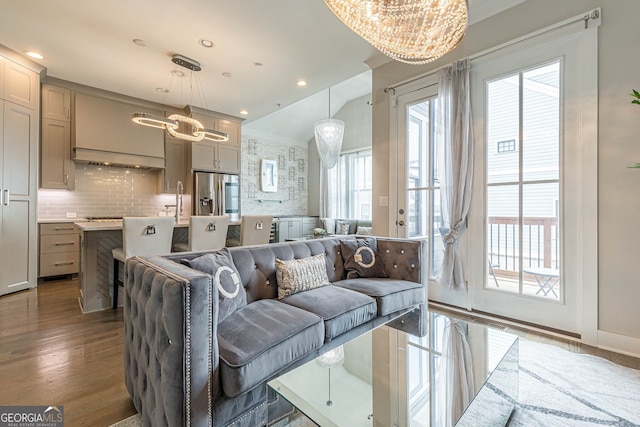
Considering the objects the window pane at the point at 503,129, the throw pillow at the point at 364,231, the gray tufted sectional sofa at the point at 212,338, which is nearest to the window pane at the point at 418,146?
the window pane at the point at 503,129

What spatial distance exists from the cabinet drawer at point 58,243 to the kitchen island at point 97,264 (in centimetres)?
183

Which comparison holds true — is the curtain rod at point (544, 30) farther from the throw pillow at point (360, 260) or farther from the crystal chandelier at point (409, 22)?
the throw pillow at point (360, 260)

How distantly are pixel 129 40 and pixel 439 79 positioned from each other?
3.50 metres

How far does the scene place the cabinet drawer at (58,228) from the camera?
417cm

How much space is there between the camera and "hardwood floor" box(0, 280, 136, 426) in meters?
1.62

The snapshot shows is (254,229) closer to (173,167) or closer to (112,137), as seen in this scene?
(173,167)

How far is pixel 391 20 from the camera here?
1762 millimetres

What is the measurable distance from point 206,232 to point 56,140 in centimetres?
325

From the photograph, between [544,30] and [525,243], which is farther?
[525,243]

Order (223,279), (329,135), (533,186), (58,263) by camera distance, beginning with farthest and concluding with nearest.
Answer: (329,135)
(58,263)
(533,186)
(223,279)

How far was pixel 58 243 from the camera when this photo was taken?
14.0 feet

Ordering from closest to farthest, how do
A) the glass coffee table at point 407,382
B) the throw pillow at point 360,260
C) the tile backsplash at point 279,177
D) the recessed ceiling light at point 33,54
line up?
1. the glass coffee table at point 407,382
2. the throw pillow at point 360,260
3. the recessed ceiling light at point 33,54
4. the tile backsplash at point 279,177

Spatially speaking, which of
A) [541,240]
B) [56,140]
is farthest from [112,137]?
[541,240]

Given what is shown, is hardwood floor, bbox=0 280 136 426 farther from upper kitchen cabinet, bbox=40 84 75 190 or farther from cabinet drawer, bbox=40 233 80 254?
upper kitchen cabinet, bbox=40 84 75 190
